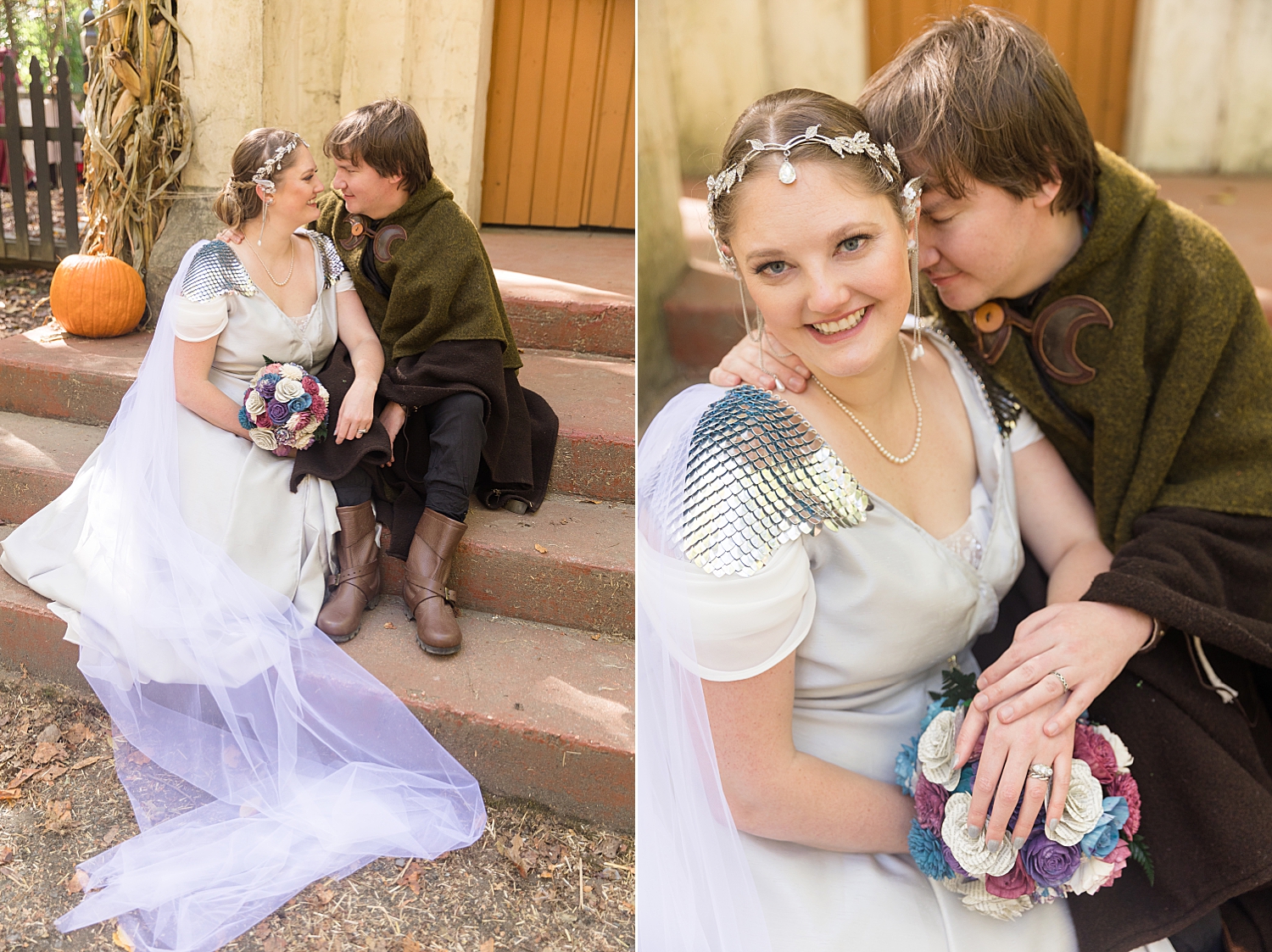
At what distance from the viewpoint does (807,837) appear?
4.42 ft

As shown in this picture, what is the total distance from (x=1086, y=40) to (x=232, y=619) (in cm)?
234

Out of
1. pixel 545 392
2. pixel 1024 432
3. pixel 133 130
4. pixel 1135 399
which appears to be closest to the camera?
pixel 1135 399

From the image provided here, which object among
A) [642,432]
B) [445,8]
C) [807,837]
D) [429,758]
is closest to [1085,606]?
[807,837]

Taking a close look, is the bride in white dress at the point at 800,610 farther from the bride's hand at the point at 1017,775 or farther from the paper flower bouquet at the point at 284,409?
the paper flower bouquet at the point at 284,409

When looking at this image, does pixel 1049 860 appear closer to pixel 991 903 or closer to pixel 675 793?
pixel 991 903

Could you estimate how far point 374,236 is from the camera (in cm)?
273

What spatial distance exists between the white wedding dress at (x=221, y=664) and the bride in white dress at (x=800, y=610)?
0.89 meters

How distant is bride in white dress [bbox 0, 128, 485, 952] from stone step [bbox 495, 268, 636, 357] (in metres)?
0.91

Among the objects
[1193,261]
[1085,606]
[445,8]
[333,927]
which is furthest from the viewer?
[445,8]

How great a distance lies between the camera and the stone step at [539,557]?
2.50 metres

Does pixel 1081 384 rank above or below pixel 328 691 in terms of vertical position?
above

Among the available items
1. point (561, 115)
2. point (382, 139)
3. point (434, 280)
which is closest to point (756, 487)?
point (434, 280)

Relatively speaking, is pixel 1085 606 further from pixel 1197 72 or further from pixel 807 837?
pixel 1197 72

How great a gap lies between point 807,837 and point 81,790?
1.64m
